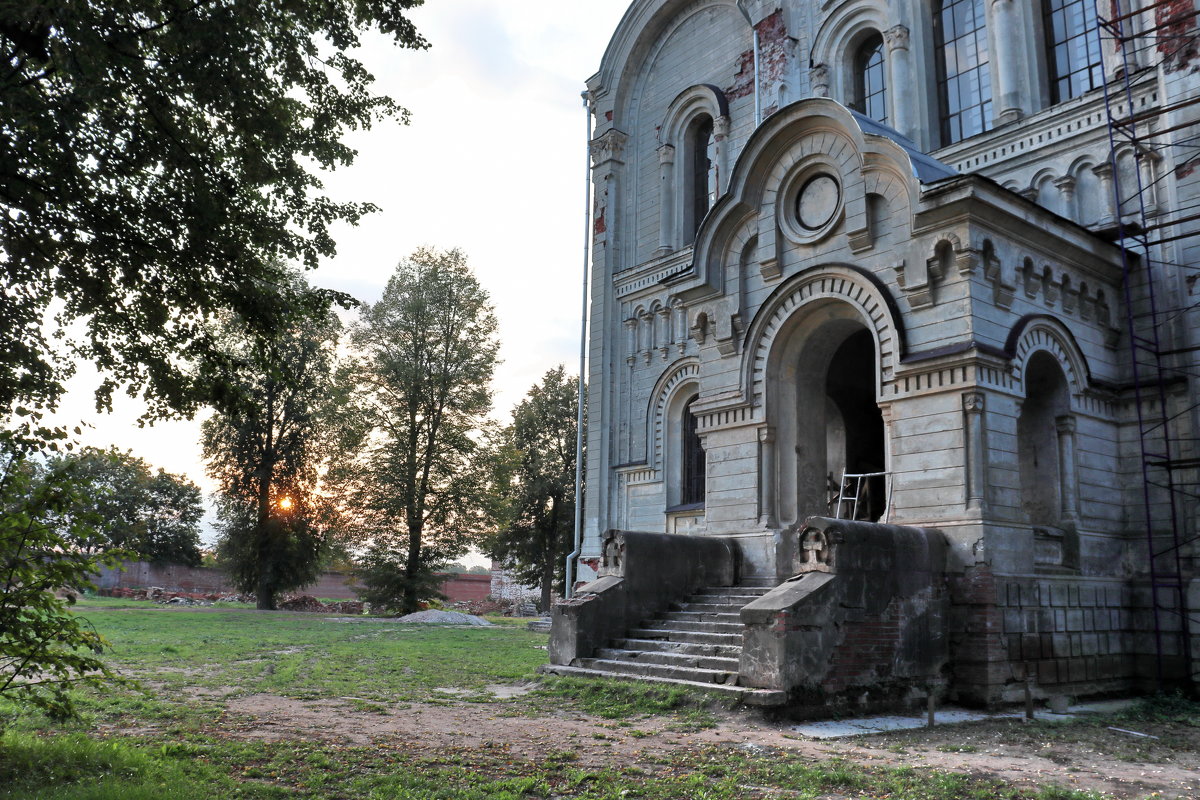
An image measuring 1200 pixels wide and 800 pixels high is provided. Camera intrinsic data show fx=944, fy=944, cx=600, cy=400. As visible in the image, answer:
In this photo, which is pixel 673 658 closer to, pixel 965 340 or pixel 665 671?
pixel 665 671

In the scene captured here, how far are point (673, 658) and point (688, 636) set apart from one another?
72cm

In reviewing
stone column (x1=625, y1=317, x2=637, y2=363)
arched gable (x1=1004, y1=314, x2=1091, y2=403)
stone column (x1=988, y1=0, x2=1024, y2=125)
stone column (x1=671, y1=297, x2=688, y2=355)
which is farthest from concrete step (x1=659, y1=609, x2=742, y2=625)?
stone column (x1=625, y1=317, x2=637, y2=363)

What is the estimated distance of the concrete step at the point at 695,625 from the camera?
12.4m

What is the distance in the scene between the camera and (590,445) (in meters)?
25.5

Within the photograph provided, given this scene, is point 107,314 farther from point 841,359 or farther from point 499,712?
point 841,359

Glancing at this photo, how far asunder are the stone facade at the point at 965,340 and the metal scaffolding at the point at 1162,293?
0.20 ft

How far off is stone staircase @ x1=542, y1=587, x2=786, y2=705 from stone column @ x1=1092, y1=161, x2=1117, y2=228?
28.1 ft

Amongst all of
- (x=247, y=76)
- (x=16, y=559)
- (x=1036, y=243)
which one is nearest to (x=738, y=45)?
(x=1036, y=243)

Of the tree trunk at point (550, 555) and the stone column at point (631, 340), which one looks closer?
the stone column at point (631, 340)

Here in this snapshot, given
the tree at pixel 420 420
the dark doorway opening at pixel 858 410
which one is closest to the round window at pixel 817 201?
the dark doorway opening at pixel 858 410

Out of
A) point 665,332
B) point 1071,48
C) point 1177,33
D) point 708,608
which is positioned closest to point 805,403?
point 708,608

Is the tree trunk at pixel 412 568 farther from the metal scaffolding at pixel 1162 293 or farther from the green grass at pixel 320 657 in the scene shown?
the metal scaffolding at pixel 1162 293

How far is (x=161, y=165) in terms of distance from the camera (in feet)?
28.1

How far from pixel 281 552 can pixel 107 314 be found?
2913 centimetres
